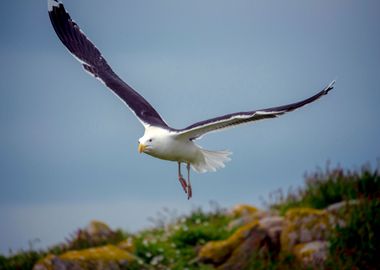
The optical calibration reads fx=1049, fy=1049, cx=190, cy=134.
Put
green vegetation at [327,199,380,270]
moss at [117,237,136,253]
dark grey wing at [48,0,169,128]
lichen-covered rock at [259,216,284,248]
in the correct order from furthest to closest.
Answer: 1. moss at [117,237,136,253]
2. lichen-covered rock at [259,216,284,248]
3. green vegetation at [327,199,380,270]
4. dark grey wing at [48,0,169,128]

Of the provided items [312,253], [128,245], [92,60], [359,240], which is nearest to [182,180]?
[312,253]

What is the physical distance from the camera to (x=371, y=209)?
39.4 feet

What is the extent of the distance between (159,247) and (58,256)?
121cm

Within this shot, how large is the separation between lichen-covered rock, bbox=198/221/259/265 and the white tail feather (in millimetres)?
1585

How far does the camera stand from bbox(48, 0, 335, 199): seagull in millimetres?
9148

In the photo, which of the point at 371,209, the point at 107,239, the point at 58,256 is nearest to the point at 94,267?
the point at 58,256

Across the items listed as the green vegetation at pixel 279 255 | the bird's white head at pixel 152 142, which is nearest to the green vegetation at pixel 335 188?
the green vegetation at pixel 279 255

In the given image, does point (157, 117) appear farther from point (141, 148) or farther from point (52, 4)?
point (52, 4)

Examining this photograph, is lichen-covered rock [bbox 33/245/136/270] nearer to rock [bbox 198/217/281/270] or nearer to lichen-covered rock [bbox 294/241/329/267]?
rock [bbox 198/217/281/270]

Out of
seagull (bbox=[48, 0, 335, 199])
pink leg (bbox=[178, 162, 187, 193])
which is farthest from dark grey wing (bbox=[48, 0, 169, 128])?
pink leg (bbox=[178, 162, 187, 193])

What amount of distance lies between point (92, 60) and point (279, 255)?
3.10m

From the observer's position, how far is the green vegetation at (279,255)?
1170cm

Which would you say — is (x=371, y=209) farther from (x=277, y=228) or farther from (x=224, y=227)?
(x=224, y=227)

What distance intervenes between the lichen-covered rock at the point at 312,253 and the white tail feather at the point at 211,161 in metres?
1.60
